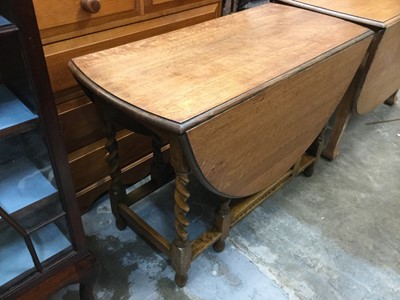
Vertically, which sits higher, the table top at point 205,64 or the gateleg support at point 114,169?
the table top at point 205,64

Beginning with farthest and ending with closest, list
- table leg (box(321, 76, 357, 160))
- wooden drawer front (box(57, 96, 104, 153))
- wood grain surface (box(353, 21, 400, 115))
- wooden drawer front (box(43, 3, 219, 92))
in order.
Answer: table leg (box(321, 76, 357, 160)) → wood grain surface (box(353, 21, 400, 115)) → wooden drawer front (box(57, 96, 104, 153)) → wooden drawer front (box(43, 3, 219, 92))

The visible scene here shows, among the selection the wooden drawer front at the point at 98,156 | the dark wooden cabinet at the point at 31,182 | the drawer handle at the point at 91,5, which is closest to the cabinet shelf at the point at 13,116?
the dark wooden cabinet at the point at 31,182

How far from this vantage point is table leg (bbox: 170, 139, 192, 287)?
974 millimetres

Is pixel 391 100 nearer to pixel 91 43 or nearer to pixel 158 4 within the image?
pixel 158 4

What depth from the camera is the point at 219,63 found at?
1.09 meters

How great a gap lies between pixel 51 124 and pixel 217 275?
2.81ft

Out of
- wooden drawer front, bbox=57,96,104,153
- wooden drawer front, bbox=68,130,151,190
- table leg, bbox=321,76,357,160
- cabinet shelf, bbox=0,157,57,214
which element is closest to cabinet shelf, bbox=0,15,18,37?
cabinet shelf, bbox=0,157,57,214

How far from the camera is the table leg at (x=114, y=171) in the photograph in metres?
1.22

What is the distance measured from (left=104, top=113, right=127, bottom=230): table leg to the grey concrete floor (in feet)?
0.26

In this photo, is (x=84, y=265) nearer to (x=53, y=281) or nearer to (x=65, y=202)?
(x=53, y=281)

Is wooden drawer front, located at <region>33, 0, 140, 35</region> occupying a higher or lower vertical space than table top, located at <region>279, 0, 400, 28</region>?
higher

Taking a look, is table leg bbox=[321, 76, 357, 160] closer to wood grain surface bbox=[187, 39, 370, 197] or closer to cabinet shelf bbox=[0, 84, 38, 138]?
wood grain surface bbox=[187, 39, 370, 197]

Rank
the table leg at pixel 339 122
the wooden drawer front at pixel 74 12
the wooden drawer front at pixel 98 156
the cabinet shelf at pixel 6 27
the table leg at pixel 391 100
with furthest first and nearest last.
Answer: the table leg at pixel 391 100, the table leg at pixel 339 122, the wooden drawer front at pixel 98 156, the wooden drawer front at pixel 74 12, the cabinet shelf at pixel 6 27

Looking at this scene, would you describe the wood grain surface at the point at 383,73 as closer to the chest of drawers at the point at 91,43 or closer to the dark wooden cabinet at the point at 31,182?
the chest of drawers at the point at 91,43
